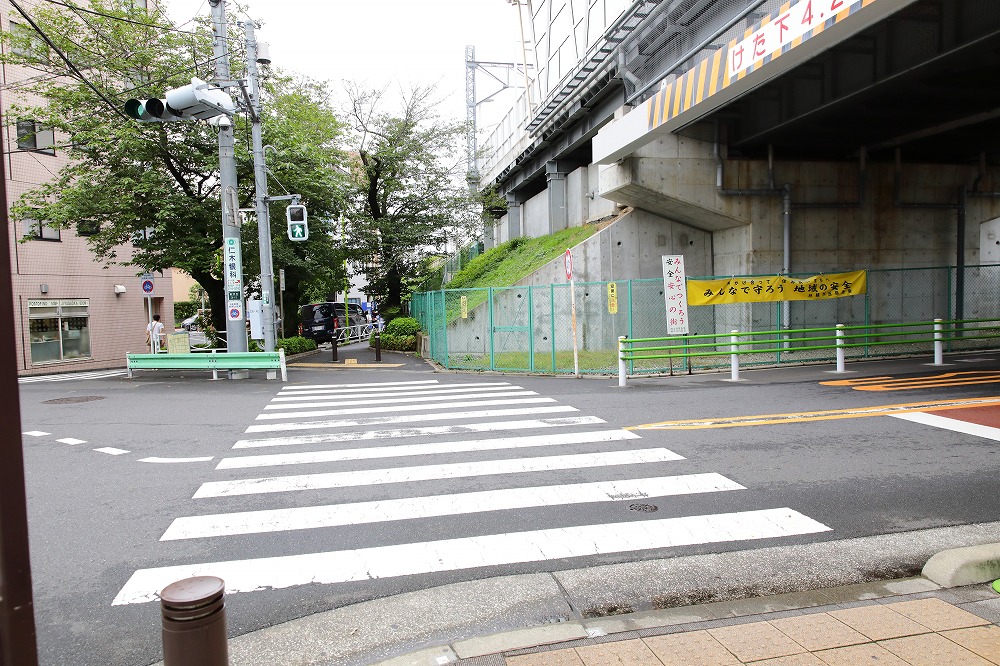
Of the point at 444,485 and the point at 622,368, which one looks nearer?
the point at 444,485

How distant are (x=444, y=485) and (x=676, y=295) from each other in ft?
33.2

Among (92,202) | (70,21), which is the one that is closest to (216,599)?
(92,202)

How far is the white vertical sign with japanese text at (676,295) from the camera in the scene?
48.6ft

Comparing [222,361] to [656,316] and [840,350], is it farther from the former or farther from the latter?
[840,350]

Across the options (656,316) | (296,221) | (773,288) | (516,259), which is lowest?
(656,316)

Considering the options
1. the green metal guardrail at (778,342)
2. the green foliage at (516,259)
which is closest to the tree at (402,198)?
the green foliage at (516,259)

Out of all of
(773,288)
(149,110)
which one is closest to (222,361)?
(149,110)

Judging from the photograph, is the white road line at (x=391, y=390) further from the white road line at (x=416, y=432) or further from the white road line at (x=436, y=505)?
the white road line at (x=436, y=505)

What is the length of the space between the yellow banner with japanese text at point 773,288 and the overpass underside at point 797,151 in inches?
99.0

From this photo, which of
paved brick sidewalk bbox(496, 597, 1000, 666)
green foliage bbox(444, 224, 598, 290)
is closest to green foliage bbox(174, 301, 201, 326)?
green foliage bbox(444, 224, 598, 290)

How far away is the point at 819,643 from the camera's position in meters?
3.33

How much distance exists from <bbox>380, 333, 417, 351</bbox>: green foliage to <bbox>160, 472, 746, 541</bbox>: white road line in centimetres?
1942

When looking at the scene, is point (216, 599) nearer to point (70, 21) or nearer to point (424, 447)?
point (424, 447)

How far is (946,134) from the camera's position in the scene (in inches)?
693
